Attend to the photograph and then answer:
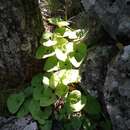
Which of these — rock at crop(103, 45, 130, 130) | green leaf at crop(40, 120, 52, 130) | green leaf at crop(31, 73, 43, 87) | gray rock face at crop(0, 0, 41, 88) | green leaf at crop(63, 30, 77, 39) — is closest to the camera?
rock at crop(103, 45, 130, 130)

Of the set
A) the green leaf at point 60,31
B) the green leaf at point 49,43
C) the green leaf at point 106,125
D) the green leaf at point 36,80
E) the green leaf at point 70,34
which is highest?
the green leaf at point 60,31

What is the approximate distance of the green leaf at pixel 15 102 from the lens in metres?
2.85

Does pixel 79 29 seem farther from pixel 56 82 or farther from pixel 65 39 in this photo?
pixel 56 82

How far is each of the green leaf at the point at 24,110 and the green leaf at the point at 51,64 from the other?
12.7 inches

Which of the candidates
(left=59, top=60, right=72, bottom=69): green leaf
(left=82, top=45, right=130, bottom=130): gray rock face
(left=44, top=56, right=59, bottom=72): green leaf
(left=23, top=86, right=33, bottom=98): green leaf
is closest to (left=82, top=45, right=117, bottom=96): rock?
(left=82, top=45, right=130, bottom=130): gray rock face

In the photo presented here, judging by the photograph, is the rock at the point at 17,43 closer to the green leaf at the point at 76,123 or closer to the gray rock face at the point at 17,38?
the gray rock face at the point at 17,38

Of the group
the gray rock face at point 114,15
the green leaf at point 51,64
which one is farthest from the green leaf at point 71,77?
the gray rock face at point 114,15

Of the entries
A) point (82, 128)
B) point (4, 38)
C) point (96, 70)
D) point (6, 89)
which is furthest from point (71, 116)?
point (4, 38)

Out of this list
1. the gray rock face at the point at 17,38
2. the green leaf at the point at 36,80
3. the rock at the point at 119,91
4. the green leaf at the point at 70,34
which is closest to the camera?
the rock at the point at 119,91

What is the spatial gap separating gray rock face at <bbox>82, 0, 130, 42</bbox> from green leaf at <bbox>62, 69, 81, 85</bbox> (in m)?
0.42

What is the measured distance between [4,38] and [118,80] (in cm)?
97

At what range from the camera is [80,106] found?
8.91ft

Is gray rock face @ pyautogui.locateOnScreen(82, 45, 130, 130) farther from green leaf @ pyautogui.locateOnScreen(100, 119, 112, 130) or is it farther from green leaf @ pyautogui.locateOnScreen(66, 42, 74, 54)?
green leaf @ pyautogui.locateOnScreen(66, 42, 74, 54)

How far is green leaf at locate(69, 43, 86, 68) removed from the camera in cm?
281
